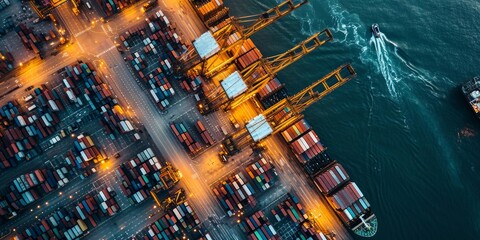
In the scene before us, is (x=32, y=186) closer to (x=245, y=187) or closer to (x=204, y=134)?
(x=204, y=134)

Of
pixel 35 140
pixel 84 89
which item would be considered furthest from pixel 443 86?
pixel 35 140

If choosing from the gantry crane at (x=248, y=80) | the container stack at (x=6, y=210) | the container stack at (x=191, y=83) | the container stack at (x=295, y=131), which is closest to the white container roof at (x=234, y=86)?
the gantry crane at (x=248, y=80)

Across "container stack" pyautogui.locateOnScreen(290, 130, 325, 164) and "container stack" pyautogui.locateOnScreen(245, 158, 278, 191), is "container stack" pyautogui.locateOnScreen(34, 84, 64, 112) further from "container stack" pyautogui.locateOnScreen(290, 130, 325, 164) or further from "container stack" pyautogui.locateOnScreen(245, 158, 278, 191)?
"container stack" pyautogui.locateOnScreen(290, 130, 325, 164)

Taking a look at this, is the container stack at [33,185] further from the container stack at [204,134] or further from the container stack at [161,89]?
the container stack at [204,134]

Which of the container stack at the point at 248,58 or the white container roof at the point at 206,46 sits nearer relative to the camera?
the white container roof at the point at 206,46

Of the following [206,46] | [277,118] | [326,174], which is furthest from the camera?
[277,118]

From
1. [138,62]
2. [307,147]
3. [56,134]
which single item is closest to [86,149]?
[56,134]

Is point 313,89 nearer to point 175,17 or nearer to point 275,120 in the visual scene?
point 275,120
